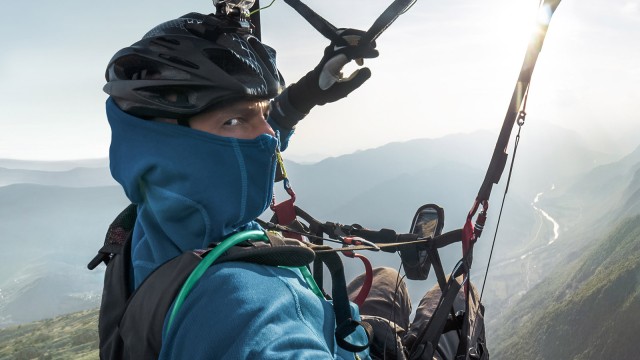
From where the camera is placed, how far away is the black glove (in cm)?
384

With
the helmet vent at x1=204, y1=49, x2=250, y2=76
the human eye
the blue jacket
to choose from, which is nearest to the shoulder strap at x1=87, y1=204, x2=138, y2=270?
the blue jacket

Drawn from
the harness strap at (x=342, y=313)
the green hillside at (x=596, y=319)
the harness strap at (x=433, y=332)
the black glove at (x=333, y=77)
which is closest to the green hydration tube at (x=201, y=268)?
the harness strap at (x=342, y=313)

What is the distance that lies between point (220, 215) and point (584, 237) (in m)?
172

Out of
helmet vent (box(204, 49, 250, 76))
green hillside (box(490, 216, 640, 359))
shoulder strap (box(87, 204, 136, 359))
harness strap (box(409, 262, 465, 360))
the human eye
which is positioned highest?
helmet vent (box(204, 49, 250, 76))

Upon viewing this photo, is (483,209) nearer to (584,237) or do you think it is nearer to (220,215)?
(220,215)

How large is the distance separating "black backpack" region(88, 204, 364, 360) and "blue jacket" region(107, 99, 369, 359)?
0.07 metres

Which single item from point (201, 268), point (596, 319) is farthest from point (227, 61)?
point (596, 319)

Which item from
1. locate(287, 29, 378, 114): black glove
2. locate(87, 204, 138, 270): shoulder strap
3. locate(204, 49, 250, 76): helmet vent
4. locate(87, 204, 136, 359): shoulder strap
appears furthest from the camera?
locate(287, 29, 378, 114): black glove

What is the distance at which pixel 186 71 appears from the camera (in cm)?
221

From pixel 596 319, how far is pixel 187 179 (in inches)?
2529

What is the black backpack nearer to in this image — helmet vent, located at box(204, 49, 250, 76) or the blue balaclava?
the blue balaclava

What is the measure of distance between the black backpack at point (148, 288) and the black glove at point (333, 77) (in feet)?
6.21

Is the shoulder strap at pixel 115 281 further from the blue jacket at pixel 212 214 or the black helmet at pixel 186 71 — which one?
the black helmet at pixel 186 71

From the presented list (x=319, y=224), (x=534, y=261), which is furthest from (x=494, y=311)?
(x=319, y=224)
